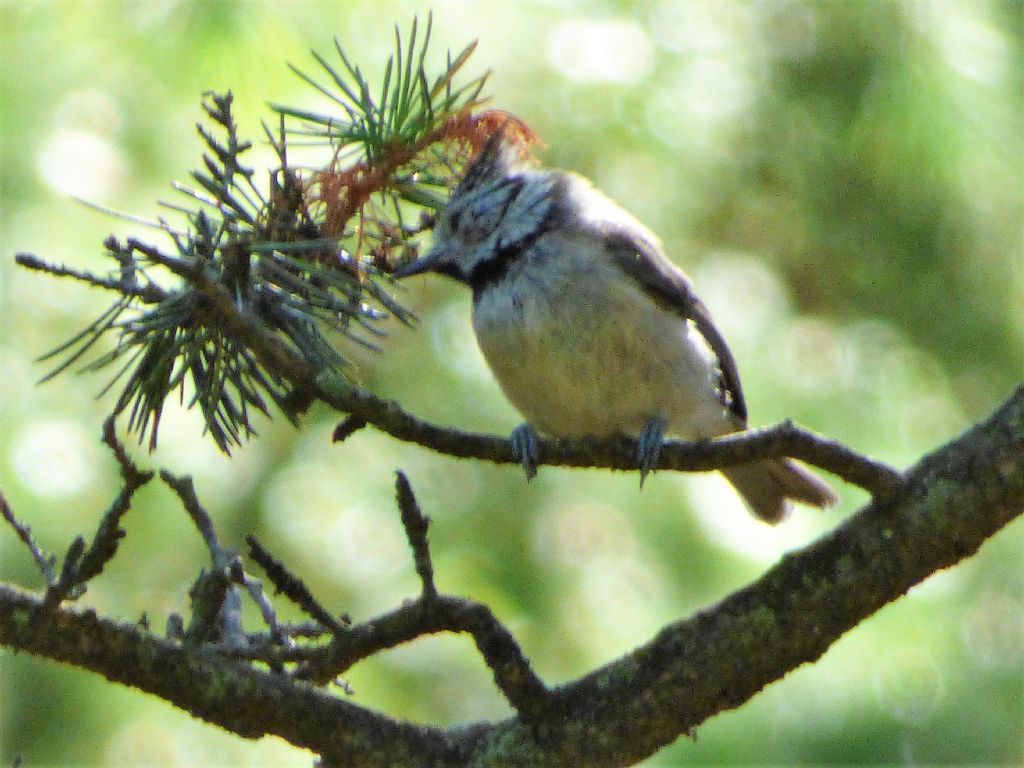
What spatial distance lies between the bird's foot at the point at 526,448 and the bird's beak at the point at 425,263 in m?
0.37

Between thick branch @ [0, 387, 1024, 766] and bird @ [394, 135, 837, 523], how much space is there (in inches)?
28.2

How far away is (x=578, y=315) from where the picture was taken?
9.69 ft

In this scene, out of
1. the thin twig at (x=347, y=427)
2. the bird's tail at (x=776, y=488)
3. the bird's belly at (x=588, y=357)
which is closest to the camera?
the thin twig at (x=347, y=427)

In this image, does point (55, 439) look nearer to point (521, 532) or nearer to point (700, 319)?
point (521, 532)

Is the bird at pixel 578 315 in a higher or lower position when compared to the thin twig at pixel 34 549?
higher

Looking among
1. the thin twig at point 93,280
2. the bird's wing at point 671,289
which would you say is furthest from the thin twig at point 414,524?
the bird's wing at point 671,289

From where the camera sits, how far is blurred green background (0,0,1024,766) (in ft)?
10.4

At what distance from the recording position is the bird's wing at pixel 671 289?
3191mm

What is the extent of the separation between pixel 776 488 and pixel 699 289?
739mm

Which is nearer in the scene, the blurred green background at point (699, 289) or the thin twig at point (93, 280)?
the thin twig at point (93, 280)

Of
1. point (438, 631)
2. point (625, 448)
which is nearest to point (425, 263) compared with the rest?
point (625, 448)

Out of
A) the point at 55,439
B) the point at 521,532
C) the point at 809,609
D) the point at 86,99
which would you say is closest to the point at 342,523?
the point at 521,532

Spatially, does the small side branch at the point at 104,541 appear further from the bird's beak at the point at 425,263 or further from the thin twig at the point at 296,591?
the bird's beak at the point at 425,263

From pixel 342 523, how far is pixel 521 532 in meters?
0.55
